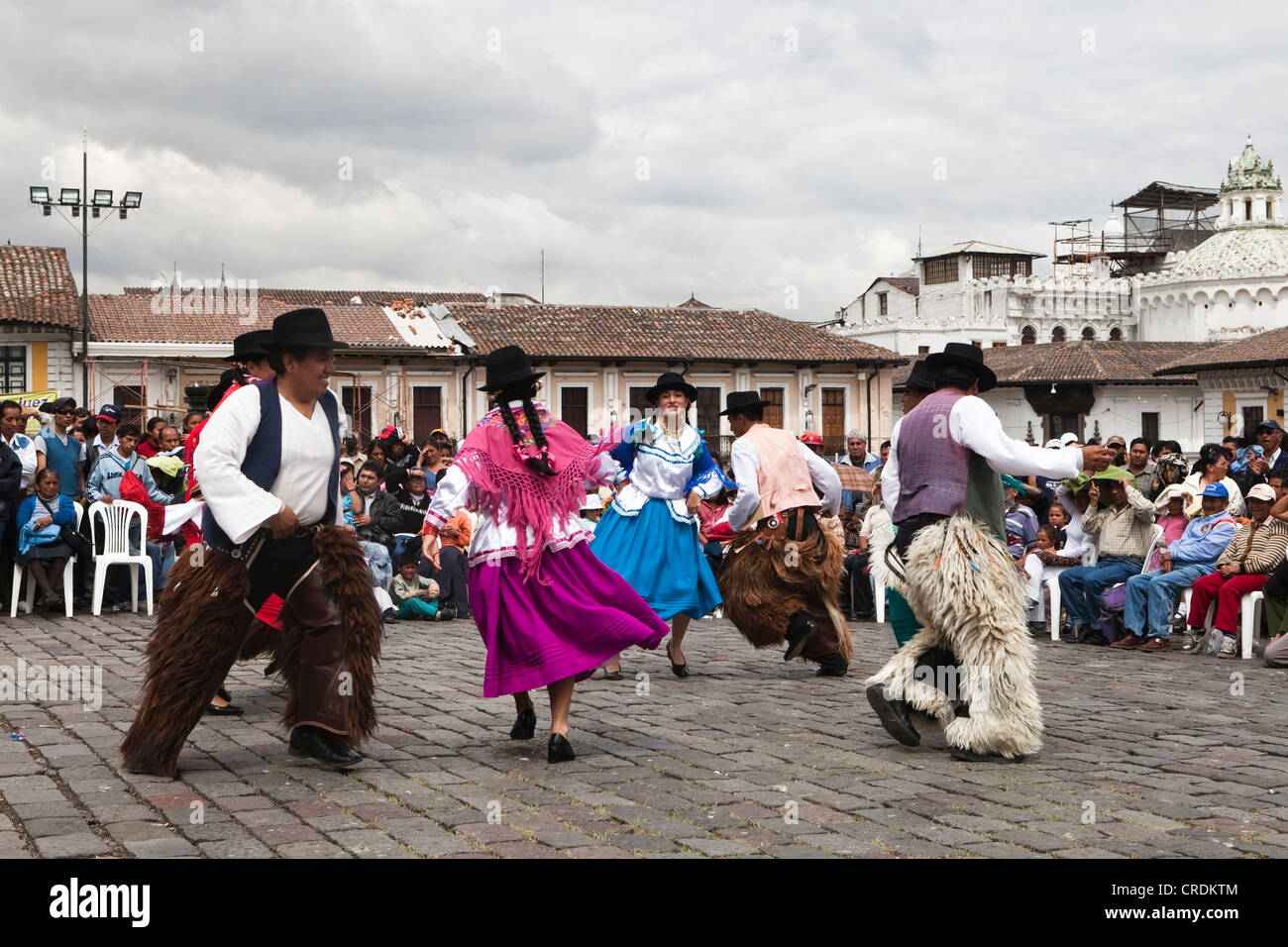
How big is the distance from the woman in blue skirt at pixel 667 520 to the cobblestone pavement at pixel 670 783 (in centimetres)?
65

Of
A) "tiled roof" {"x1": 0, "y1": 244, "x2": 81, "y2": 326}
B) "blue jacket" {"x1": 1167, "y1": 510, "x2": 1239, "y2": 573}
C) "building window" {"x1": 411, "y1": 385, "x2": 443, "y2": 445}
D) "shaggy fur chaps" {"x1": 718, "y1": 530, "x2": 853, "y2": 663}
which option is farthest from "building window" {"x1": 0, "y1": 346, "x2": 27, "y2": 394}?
"blue jacket" {"x1": 1167, "y1": 510, "x2": 1239, "y2": 573}

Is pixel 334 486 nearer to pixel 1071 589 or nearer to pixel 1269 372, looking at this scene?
pixel 1071 589

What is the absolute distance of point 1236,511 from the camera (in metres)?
11.0

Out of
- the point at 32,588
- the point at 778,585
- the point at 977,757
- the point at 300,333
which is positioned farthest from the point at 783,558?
the point at 32,588

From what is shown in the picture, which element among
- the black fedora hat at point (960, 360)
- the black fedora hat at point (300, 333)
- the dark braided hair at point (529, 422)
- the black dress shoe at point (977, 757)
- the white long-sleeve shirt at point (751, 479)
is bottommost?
the black dress shoe at point (977, 757)

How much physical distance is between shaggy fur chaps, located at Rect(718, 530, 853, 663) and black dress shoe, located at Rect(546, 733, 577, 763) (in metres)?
2.92

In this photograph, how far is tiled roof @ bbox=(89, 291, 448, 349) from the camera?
117 feet

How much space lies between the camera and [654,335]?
42.3 metres

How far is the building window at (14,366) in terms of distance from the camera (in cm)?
3381

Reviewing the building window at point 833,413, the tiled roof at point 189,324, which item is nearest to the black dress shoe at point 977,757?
the tiled roof at point 189,324

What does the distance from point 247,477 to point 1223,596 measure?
746 centimetres

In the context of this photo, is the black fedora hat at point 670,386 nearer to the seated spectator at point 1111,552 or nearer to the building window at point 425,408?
the seated spectator at point 1111,552

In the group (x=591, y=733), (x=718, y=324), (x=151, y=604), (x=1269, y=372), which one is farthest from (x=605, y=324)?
(x=591, y=733)

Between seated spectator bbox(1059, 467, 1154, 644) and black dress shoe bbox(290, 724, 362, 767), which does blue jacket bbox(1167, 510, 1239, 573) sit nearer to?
seated spectator bbox(1059, 467, 1154, 644)
